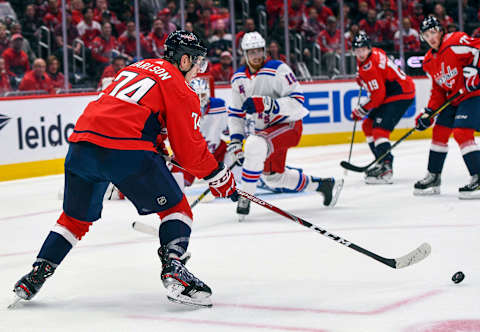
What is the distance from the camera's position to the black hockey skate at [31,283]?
2.69 m

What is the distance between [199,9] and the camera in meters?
9.21

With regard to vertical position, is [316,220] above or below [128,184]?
below

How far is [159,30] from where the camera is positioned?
8703 mm

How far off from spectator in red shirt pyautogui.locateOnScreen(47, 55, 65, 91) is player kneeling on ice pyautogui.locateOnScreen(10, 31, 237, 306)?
16.5 feet

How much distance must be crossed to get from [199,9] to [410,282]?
688 cm

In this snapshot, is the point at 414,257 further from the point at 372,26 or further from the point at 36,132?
the point at 372,26

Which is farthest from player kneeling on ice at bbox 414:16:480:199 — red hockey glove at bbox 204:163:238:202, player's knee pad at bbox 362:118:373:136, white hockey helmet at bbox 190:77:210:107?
red hockey glove at bbox 204:163:238:202

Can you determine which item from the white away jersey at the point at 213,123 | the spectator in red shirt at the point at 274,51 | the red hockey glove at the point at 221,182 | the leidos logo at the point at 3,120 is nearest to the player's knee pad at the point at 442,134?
the white away jersey at the point at 213,123

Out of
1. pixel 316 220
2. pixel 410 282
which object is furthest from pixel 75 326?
pixel 316 220

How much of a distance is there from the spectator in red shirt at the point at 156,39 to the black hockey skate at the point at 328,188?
4.07 m

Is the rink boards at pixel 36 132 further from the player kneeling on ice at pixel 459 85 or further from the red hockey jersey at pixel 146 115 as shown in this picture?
the red hockey jersey at pixel 146 115

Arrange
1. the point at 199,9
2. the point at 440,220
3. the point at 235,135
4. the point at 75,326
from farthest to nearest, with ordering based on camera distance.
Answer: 1. the point at 199,9
2. the point at 235,135
3. the point at 440,220
4. the point at 75,326

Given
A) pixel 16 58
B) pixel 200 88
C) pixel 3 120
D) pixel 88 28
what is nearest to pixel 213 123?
pixel 200 88

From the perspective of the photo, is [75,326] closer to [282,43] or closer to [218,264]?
[218,264]
